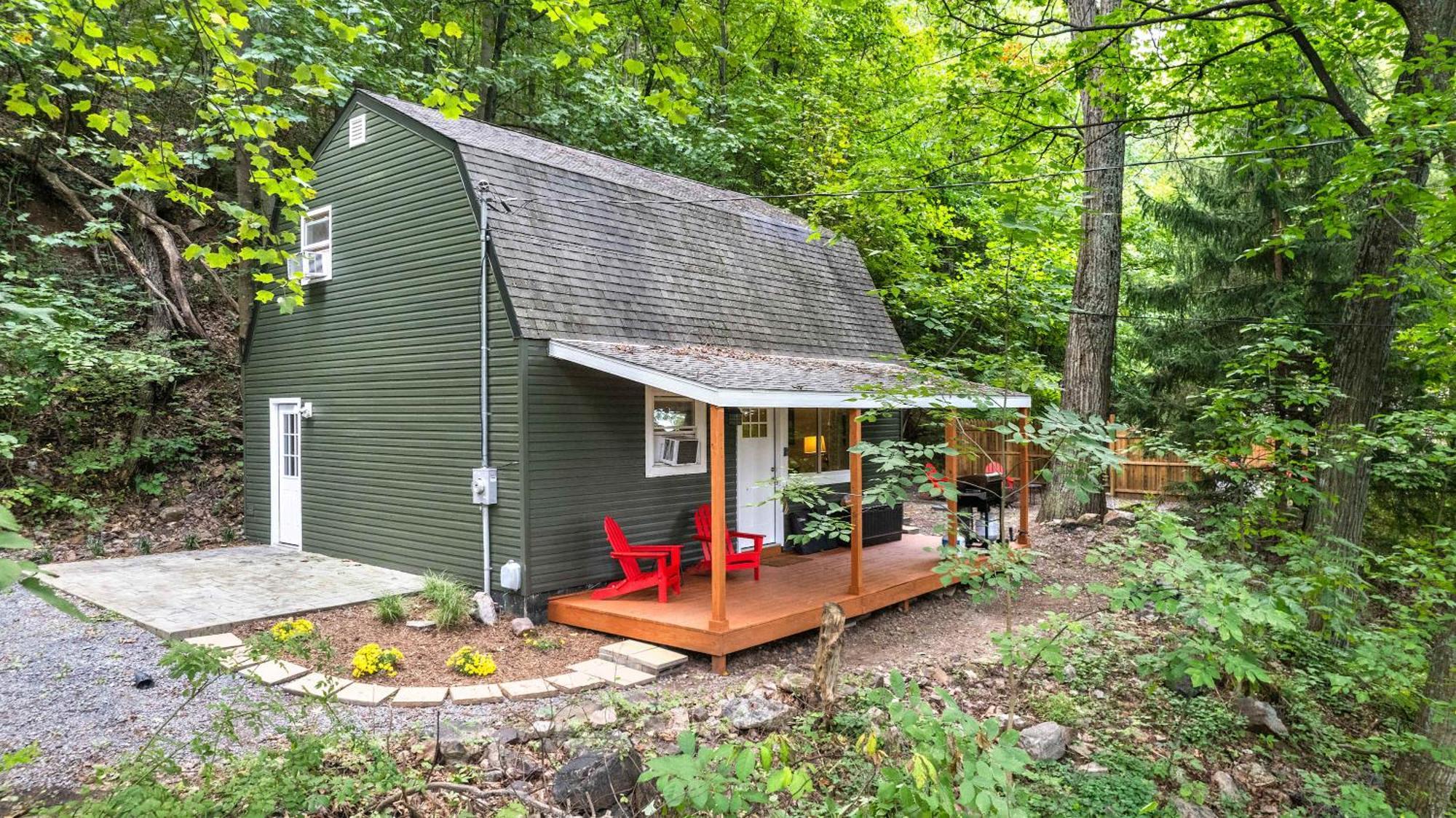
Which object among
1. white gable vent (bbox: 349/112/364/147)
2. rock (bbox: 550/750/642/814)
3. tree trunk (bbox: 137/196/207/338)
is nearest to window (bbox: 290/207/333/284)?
white gable vent (bbox: 349/112/364/147)

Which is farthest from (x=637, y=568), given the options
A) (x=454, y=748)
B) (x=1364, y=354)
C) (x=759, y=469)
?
(x=1364, y=354)

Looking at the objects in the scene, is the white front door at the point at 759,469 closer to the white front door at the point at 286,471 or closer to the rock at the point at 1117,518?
the rock at the point at 1117,518

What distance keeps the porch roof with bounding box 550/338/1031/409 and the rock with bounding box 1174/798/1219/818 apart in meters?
2.37

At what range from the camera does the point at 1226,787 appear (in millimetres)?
4496

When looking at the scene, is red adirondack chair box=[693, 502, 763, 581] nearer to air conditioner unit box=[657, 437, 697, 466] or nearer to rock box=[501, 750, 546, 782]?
air conditioner unit box=[657, 437, 697, 466]

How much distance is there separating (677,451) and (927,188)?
377cm

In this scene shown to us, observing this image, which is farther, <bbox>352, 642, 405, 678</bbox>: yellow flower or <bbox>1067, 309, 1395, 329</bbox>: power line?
<bbox>1067, 309, 1395, 329</bbox>: power line

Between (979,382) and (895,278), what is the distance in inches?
378

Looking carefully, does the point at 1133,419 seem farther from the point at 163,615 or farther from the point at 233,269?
the point at 233,269

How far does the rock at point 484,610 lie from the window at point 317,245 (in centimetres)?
469

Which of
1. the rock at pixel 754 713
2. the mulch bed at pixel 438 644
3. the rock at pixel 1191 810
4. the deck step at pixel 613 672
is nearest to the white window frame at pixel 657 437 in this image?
the mulch bed at pixel 438 644

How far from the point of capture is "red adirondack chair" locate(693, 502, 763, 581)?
729 centimetres

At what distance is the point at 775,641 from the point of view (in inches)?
266

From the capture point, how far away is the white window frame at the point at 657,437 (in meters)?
7.92
